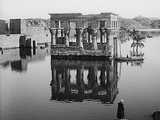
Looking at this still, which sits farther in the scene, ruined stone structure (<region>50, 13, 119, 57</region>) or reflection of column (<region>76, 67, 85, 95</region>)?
ruined stone structure (<region>50, 13, 119, 57</region>)

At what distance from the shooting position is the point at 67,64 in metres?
23.7

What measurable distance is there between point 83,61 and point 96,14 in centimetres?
494

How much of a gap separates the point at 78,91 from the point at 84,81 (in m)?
2.61

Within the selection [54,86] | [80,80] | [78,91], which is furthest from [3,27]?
[78,91]

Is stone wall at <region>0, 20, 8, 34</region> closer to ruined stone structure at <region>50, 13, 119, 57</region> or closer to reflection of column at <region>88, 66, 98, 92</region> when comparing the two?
ruined stone structure at <region>50, 13, 119, 57</region>

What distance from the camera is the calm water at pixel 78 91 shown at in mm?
11180

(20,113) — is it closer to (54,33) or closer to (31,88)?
(31,88)

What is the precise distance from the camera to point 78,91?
587 inches

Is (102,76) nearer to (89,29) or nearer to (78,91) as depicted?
(78,91)

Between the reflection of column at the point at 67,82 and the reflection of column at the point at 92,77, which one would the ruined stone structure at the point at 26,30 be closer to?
the reflection of column at the point at 92,77

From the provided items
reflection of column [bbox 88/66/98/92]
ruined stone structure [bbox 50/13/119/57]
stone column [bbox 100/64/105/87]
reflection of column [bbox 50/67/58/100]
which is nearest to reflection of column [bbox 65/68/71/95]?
reflection of column [bbox 50/67/58/100]

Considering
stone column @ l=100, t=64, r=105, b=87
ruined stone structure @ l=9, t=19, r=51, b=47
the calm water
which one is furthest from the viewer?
ruined stone structure @ l=9, t=19, r=51, b=47

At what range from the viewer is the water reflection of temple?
13898 millimetres

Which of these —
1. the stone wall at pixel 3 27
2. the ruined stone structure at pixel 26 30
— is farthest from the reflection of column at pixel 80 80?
the stone wall at pixel 3 27
